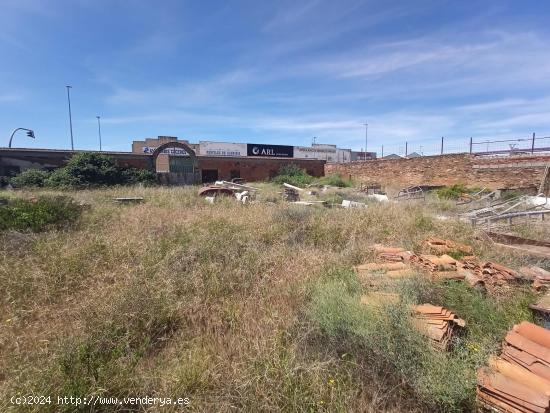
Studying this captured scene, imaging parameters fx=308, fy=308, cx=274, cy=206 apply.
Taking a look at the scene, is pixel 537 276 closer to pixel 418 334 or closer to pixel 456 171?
pixel 418 334

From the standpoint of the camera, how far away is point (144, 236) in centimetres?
578

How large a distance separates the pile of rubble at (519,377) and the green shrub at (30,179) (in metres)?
19.3

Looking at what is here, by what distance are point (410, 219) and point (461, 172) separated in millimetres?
13066

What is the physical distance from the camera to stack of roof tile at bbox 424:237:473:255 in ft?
18.3

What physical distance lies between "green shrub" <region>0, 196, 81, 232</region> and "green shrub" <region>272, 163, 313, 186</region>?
15.6 m

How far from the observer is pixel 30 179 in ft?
52.5

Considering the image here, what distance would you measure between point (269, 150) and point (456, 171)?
26.7 metres

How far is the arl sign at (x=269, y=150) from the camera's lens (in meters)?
40.5

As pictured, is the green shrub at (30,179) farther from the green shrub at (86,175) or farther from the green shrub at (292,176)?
the green shrub at (292,176)

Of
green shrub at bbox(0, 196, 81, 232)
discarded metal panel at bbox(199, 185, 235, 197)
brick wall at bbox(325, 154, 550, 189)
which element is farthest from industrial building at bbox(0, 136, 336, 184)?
green shrub at bbox(0, 196, 81, 232)

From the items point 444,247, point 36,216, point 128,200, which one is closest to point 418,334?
point 444,247

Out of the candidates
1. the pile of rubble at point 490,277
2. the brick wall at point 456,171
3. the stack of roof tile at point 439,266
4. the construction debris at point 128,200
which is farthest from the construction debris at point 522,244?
the brick wall at point 456,171

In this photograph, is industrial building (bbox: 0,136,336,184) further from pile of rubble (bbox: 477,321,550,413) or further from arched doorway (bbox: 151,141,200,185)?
pile of rubble (bbox: 477,321,550,413)

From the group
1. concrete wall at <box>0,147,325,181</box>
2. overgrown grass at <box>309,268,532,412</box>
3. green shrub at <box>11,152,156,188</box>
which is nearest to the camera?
overgrown grass at <box>309,268,532,412</box>
